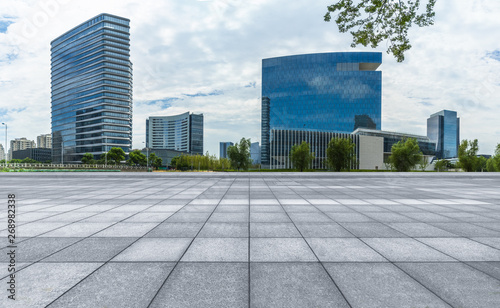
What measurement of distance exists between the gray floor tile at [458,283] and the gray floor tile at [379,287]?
0.61 ft

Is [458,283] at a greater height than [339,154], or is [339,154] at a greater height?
[339,154]

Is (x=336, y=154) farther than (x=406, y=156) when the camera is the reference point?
No

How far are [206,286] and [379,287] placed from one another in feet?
8.07

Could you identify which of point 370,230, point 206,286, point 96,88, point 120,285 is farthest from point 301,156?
point 96,88

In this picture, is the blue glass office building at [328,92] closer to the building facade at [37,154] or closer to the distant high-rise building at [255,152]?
the distant high-rise building at [255,152]

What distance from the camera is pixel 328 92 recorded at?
10456 centimetres

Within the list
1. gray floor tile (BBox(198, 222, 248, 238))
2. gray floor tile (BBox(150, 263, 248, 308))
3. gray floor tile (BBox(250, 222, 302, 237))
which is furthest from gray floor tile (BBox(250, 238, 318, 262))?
gray floor tile (BBox(198, 222, 248, 238))

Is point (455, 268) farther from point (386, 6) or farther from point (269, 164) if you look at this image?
point (269, 164)

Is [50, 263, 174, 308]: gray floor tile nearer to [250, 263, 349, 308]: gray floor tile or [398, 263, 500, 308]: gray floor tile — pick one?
[250, 263, 349, 308]: gray floor tile

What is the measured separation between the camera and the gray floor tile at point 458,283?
10.8ft

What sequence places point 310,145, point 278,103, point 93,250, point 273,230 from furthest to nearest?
1. point 278,103
2. point 310,145
3. point 273,230
4. point 93,250

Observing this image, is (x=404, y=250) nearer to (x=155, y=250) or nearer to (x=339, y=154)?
(x=155, y=250)

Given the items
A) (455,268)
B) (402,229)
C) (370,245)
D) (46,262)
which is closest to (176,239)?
(46,262)

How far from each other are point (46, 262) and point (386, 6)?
35.0 ft
